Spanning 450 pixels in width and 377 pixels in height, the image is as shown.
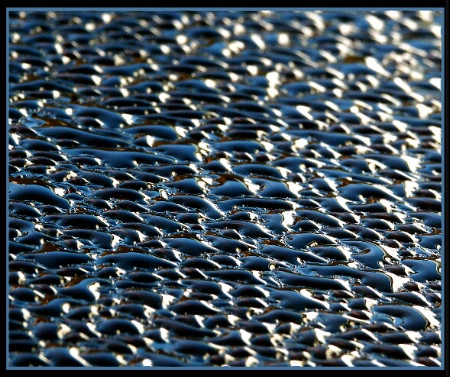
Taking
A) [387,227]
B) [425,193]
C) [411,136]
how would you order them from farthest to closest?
[411,136]
[425,193]
[387,227]

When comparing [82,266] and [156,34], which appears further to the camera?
[156,34]

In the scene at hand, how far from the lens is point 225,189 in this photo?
4.30 ft

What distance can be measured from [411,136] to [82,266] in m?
0.77

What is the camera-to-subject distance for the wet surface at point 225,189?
1.00m

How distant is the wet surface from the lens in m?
1.00

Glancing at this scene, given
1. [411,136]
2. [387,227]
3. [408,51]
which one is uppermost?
[408,51]

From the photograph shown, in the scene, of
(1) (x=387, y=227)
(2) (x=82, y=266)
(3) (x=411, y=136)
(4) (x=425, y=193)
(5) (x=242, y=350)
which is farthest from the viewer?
(3) (x=411, y=136)

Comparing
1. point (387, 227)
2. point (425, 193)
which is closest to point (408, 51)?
point (425, 193)

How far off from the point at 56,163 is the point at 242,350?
53cm

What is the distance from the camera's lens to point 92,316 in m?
1.00

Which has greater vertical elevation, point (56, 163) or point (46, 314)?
point (56, 163)

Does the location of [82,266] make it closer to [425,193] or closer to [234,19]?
[425,193]

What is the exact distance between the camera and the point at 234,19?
189 centimetres
